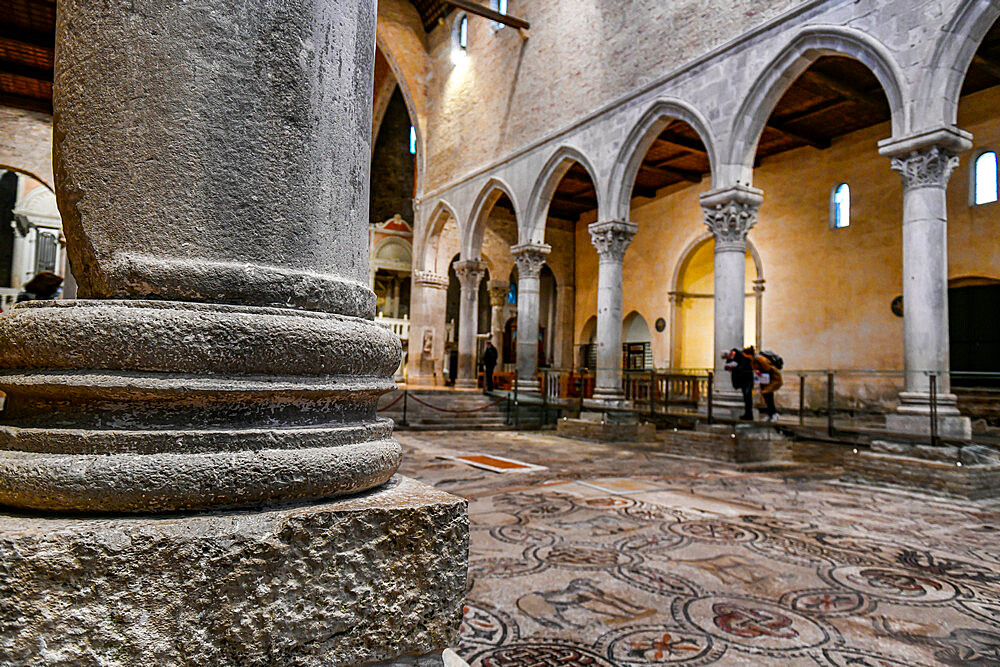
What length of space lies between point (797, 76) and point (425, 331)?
12094 millimetres

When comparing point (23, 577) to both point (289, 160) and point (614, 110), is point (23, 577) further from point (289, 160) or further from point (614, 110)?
point (614, 110)

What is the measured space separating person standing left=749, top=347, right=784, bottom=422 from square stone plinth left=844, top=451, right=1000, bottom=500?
2.45 metres

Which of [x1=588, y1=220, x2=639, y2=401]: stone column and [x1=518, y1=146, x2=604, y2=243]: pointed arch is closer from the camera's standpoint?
[x1=588, y1=220, x2=639, y2=401]: stone column

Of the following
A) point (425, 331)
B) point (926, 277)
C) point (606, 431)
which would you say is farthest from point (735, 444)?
point (425, 331)

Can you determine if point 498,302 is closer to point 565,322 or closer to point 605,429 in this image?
point 565,322

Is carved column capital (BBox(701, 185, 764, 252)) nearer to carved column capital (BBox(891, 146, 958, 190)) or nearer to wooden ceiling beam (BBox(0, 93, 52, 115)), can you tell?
carved column capital (BBox(891, 146, 958, 190))

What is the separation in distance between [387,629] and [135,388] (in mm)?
740

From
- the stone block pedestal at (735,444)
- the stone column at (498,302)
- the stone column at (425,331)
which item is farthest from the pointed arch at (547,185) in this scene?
the stone column at (498,302)

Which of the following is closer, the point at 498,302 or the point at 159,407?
the point at 159,407

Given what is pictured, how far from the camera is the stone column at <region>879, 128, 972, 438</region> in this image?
721 centimetres

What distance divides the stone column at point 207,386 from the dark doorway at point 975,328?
47.1 feet

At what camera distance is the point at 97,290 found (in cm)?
141

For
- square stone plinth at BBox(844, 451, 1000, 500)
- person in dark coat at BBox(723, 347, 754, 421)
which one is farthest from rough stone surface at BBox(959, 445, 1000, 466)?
person in dark coat at BBox(723, 347, 754, 421)

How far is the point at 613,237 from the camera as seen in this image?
40.7ft
